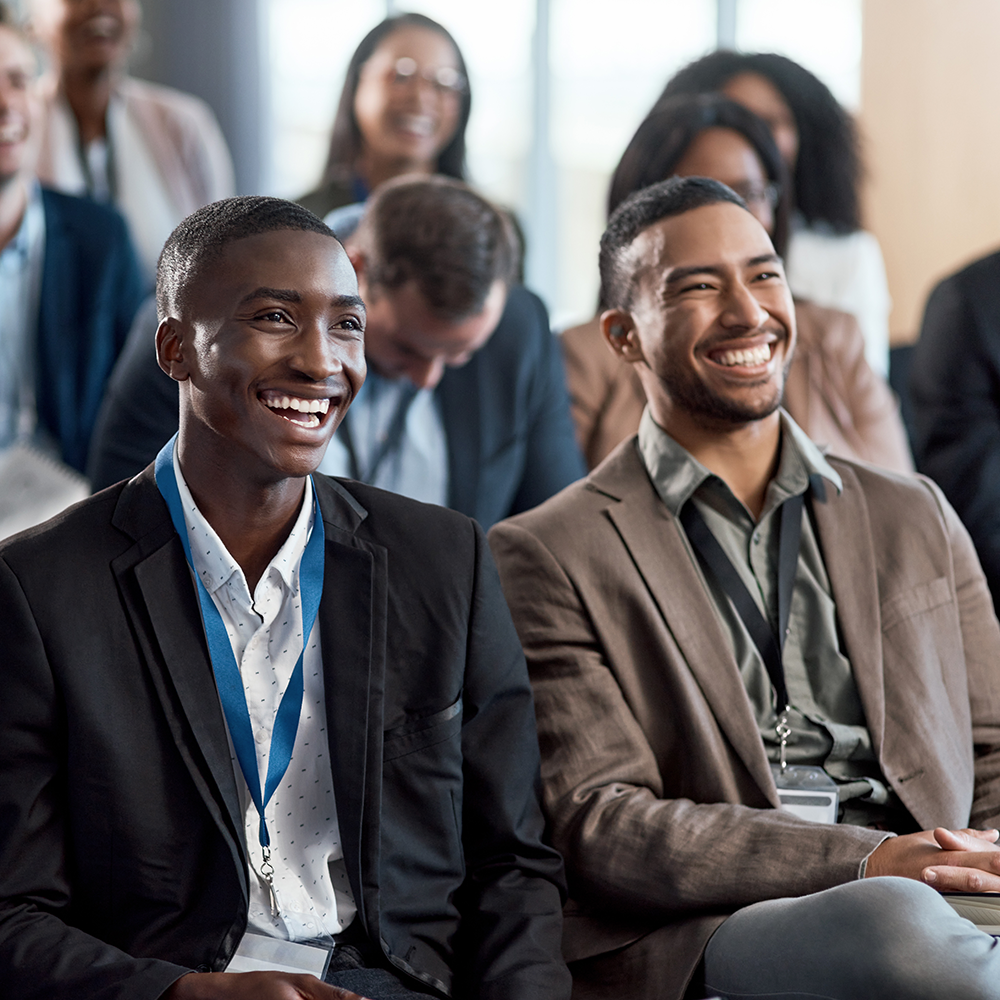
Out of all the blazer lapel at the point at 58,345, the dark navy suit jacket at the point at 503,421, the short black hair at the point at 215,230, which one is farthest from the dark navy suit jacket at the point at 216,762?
the blazer lapel at the point at 58,345

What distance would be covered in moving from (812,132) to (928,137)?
201 centimetres

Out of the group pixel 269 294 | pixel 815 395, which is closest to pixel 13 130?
pixel 815 395

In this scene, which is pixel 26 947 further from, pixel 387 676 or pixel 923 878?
pixel 923 878

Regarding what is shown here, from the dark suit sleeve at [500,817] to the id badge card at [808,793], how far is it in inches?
13.3

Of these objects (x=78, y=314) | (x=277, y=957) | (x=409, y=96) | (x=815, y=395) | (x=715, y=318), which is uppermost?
(x=409, y=96)

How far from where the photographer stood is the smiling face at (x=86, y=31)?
160 inches

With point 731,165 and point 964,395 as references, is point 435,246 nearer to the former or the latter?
point 731,165

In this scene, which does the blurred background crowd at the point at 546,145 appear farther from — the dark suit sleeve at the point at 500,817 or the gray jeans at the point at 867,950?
the gray jeans at the point at 867,950

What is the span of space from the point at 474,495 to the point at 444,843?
1381 mm

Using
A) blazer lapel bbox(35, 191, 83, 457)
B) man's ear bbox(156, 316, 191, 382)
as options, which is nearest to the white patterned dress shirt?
man's ear bbox(156, 316, 191, 382)

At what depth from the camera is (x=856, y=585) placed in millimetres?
2018

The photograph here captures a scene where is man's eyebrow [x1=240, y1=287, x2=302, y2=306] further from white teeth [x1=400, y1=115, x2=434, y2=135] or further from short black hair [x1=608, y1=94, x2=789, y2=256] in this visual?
white teeth [x1=400, y1=115, x2=434, y2=135]

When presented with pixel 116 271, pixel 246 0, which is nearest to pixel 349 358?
pixel 116 271

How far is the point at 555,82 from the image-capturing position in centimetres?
624
